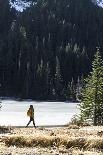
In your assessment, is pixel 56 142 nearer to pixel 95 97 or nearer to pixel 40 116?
pixel 95 97

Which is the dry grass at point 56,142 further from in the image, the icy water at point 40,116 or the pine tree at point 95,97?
the icy water at point 40,116

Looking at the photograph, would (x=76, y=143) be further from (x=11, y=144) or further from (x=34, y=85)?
(x=34, y=85)

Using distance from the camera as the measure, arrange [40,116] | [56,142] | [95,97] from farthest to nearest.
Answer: [40,116] → [95,97] → [56,142]

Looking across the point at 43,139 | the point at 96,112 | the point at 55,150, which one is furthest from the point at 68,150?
the point at 96,112

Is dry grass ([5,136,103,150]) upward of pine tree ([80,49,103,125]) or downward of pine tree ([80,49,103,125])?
downward

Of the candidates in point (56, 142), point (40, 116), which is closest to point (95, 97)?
point (56, 142)

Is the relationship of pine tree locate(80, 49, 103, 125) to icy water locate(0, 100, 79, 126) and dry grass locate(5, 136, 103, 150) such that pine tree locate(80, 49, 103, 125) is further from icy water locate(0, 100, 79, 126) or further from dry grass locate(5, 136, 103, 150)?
dry grass locate(5, 136, 103, 150)

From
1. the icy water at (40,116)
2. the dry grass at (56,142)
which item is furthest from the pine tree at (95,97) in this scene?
the dry grass at (56,142)

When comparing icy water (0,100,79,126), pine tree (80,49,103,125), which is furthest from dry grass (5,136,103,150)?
icy water (0,100,79,126)

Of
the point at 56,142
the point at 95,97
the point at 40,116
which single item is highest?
the point at 95,97

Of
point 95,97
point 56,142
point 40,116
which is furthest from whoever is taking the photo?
point 40,116

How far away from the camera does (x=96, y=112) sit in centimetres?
3834

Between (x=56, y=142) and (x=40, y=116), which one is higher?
(x=56, y=142)

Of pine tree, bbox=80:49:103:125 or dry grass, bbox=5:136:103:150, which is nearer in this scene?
dry grass, bbox=5:136:103:150
